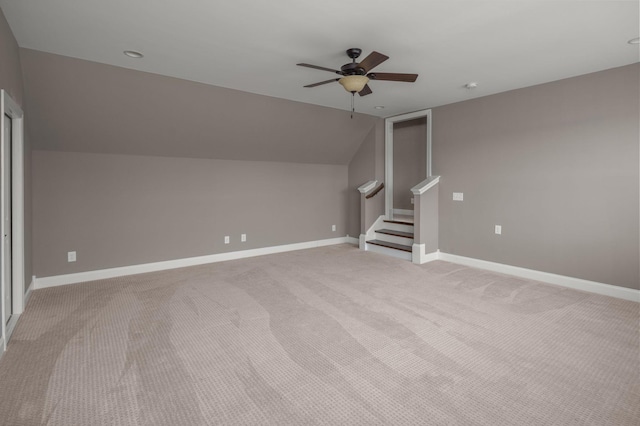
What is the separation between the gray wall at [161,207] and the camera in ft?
13.4

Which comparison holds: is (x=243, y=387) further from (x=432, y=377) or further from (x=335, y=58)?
(x=335, y=58)

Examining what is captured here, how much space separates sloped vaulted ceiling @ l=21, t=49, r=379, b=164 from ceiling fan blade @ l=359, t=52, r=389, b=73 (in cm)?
220

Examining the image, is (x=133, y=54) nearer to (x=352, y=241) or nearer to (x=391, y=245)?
(x=391, y=245)

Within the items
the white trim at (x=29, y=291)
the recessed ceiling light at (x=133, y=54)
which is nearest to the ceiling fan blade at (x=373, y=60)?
the recessed ceiling light at (x=133, y=54)

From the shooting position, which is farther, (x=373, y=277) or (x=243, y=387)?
(x=373, y=277)

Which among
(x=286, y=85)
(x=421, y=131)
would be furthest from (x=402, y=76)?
(x=421, y=131)

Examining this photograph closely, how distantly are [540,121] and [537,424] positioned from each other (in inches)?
147

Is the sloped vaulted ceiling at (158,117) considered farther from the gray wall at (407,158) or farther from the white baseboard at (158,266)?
the white baseboard at (158,266)

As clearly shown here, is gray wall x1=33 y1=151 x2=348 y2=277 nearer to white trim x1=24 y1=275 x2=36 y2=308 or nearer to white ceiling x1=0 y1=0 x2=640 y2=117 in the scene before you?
white trim x1=24 y1=275 x2=36 y2=308

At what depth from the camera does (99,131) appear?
407 centimetres

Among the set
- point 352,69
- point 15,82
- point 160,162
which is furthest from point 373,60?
point 160,162

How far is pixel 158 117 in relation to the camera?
4.23 metres

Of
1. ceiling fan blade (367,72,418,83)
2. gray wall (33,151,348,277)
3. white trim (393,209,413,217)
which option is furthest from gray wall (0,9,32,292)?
white trim (393,209,413,217)

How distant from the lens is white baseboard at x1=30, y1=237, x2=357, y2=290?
407 cm
